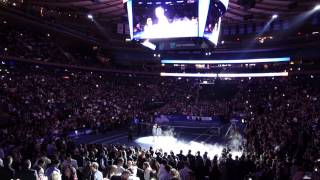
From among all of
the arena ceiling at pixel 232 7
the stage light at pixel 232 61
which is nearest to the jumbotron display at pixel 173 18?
the arena ceiling at pixel 232 7

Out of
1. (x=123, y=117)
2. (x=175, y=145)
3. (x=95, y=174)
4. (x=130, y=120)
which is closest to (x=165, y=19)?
(x=95, y=174)

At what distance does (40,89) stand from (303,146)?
61.7 ft

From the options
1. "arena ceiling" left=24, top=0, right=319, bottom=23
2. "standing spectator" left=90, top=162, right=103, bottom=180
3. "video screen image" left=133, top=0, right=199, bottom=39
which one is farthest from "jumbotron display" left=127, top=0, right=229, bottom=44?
"arena ceiling" left=24, top=0, right=319, bottom=23

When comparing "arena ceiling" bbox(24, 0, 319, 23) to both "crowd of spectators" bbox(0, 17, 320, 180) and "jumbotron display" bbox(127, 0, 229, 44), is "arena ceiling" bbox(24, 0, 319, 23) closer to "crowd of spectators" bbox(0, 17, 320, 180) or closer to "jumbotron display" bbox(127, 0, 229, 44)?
"crowd of spectators" bbox(0, 17, 320, 180)

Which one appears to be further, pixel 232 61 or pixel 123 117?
pixel 232 61

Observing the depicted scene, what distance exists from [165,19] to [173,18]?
0.80 ft

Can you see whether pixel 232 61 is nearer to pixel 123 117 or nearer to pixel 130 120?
pixel 130 120

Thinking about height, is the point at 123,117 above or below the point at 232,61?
below

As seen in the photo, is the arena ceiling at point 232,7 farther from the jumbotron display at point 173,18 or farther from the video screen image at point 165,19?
the video screen image at point 165,19

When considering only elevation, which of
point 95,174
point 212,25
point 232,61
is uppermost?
point 232,61

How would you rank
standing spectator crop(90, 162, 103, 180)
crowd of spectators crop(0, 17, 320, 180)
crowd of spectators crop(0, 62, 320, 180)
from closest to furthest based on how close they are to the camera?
standing spectator crop(90, 162, 103, 180), crowd of spectators crop(0, 62, 320, 180), crowd of spectators crop(0, 17, 320, 180)

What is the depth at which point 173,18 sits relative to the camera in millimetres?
10453

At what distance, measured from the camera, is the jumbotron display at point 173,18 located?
33.5 ft

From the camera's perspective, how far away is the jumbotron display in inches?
402
